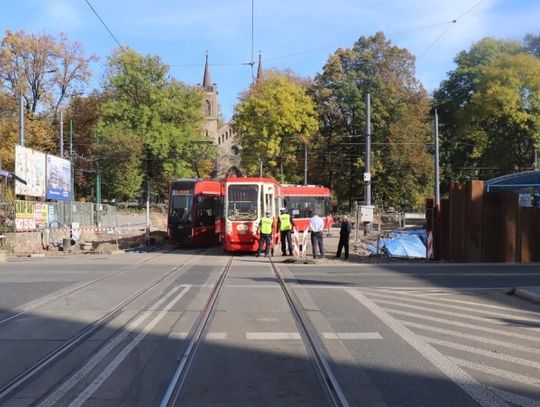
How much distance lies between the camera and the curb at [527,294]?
12031 millimetres

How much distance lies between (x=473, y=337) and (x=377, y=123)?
52.1 metres

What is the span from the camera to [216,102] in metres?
120

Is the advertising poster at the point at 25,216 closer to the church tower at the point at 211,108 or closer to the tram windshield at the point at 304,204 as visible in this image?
the tram windshield at the point at 304,204

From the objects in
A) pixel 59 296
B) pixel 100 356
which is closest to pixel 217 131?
pixel 59 296

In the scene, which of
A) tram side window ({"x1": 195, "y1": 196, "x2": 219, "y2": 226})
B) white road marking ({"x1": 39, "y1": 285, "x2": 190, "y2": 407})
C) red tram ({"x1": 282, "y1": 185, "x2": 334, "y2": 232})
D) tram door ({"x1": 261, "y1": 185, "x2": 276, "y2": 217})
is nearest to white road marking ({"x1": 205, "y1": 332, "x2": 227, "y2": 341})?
white road marking ({"x1": 39, "y1": 285, "x2": 190, "y2": 407})

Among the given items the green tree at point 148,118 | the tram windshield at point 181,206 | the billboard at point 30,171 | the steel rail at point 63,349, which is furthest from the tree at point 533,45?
the steel rail at point 63,349

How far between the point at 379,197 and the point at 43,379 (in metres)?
56.9

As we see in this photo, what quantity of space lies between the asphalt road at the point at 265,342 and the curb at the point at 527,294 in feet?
0.62

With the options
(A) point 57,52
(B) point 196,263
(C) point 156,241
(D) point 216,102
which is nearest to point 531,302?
(B) point 196,263

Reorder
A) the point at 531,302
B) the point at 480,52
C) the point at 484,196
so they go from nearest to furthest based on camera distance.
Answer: the point at 531,302 < the point at 484,196 < the point at 480,52

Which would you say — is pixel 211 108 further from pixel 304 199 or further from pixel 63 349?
pixel 63 349

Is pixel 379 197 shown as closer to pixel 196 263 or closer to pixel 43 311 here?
pixel 196 263

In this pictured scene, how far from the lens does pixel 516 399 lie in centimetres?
574

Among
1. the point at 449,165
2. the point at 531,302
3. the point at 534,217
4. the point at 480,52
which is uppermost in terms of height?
the point at 480,52
